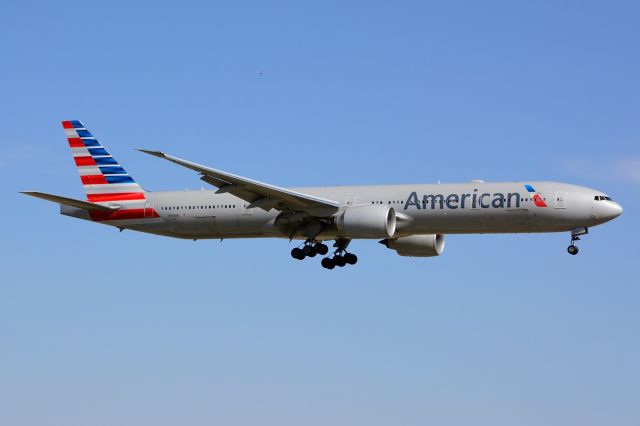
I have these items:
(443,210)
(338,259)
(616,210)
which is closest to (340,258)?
(338,259)

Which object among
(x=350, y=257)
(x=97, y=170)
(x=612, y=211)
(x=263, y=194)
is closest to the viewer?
(x=612, y=211)

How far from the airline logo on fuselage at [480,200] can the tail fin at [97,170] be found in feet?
48.0

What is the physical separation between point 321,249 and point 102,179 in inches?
474

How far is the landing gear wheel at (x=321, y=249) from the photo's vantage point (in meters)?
52.9

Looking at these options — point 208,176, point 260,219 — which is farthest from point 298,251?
point 208,176

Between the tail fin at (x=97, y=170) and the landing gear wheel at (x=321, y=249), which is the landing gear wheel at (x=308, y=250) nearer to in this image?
the landing gear wheel at (x=321, y=249)

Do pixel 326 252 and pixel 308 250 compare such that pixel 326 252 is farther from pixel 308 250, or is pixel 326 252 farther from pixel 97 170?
pixel 97 170

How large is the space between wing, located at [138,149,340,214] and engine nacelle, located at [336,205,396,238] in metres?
1.18

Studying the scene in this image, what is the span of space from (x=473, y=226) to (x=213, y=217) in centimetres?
1202

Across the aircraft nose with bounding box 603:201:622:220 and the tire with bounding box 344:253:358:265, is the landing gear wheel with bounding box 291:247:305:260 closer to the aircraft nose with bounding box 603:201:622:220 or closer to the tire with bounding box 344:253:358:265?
the tire with bounding box 344:253:358:265

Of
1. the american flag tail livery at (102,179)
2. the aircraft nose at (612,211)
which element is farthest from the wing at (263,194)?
the aircraft nose at (612,211)

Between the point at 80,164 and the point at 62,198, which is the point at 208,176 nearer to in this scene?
the point at 62,198

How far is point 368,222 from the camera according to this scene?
49.6m

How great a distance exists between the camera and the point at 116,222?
55812 mm
